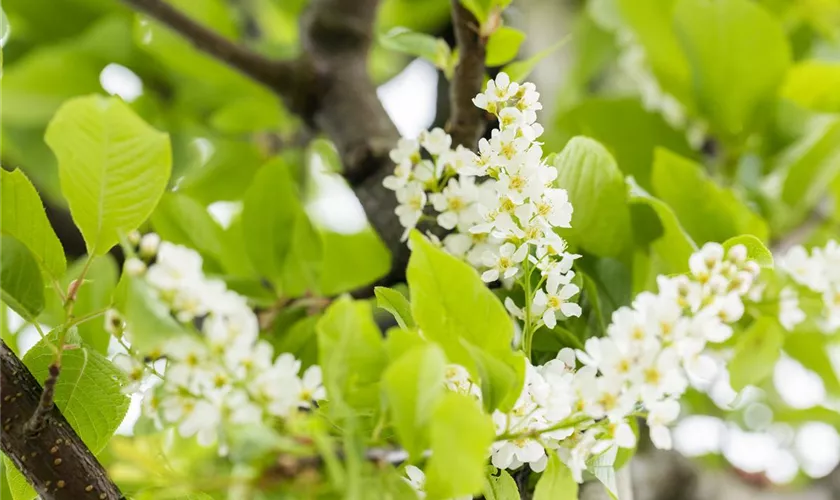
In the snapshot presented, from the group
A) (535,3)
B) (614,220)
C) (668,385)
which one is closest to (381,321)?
(614,220)

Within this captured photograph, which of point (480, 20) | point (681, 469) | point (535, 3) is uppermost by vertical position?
point (480, 20)

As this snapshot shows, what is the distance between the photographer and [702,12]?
1.61 feet

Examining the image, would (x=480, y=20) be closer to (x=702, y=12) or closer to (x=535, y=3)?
(x=702, y=12)

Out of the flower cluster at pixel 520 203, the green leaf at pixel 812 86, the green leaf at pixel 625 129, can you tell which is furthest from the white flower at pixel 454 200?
the green leaf at pixel 812 86

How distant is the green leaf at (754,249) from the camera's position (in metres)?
0.27

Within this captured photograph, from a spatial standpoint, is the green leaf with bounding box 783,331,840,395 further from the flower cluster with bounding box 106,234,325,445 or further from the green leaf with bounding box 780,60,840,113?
the flower cluster with bounding box 106,234,325,445

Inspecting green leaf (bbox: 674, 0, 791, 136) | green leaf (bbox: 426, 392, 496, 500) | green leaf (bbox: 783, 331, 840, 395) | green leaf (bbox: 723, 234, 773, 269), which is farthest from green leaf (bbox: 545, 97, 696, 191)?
green leaf (bbox: 426, 392, 496, 500)

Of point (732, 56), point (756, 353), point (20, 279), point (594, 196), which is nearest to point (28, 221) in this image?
point (20, 279)

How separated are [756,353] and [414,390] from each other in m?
0.25

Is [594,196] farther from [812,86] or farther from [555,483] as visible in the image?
[812,86]

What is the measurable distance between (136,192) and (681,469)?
1.56 ft

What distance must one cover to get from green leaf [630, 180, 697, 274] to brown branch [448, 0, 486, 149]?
8cm

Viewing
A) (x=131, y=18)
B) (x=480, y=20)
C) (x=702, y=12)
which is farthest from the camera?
(x=131, y=18)

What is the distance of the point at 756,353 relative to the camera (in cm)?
38
